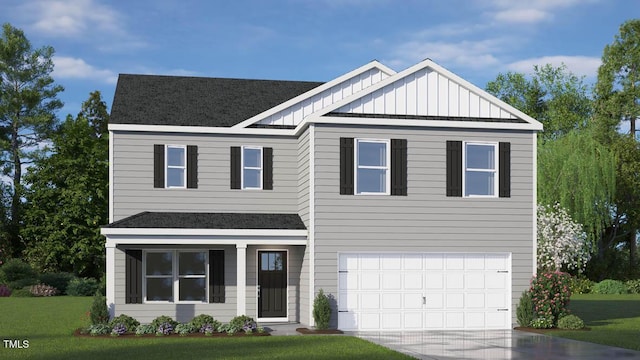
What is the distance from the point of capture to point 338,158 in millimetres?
24625

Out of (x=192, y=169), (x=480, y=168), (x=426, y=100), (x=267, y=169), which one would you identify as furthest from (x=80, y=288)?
(x=480, y=168)

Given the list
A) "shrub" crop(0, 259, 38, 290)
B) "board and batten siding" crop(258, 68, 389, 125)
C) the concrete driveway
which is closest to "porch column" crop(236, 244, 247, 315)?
the concrete driveway

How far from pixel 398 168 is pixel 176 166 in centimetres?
711

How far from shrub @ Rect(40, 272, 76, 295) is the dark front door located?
22.8 m

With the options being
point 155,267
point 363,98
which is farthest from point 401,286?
point 155,267

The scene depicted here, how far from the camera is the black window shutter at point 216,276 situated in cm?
2634

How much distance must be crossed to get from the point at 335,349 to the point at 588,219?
109 feet

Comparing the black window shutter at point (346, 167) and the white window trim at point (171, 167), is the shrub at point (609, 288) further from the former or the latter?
the white window trim at point (171, 167)

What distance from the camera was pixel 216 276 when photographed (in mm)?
26438

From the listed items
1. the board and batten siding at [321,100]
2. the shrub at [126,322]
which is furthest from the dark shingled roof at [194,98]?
the shrub at [126,322]

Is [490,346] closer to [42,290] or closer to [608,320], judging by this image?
[608,320]

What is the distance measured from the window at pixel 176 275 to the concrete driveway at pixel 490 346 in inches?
215

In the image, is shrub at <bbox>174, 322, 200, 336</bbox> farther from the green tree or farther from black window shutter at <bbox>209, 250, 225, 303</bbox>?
the green tree

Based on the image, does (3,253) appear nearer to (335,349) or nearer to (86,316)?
(86,316)
